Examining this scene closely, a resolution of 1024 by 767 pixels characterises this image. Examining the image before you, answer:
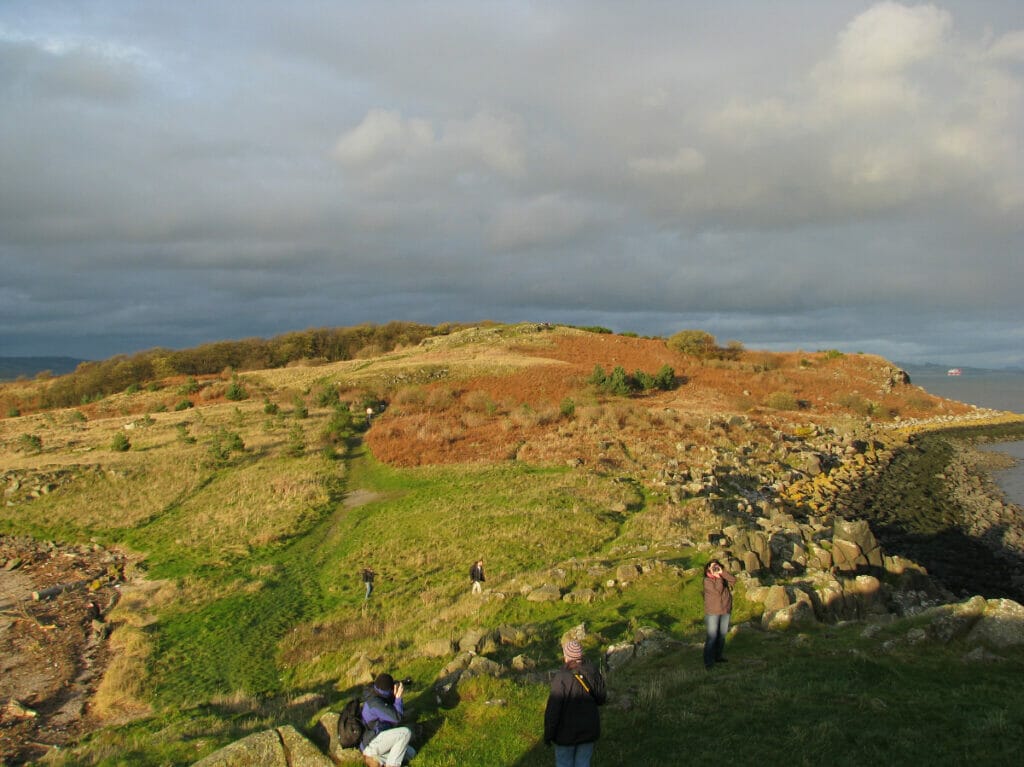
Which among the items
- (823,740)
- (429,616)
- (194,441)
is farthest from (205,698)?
(194,441)

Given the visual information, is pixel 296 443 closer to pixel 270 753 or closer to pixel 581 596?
pixel 581 596

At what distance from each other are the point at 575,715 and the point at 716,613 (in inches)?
196

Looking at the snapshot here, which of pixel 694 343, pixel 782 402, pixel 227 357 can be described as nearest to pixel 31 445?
pixel 227 357

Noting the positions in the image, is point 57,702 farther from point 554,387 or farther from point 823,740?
point 554,387

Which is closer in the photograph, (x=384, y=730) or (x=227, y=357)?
(x=384, y=730)

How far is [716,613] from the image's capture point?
11.7 metres

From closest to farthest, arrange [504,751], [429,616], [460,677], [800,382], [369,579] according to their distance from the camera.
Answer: [504,751] → [460,677] → [429,616] → [369,579] → [800,382]

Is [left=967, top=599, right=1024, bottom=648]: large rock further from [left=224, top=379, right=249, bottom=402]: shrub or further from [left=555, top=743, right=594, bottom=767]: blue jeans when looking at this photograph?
[left=224, top=379, right=249, bottom=402]: shrub

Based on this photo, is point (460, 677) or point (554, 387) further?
point (554, 387)

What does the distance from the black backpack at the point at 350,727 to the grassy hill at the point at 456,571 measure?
1.04m

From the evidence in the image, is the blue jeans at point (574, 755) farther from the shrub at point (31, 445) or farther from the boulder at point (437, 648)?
the shrub at point (31, 445)

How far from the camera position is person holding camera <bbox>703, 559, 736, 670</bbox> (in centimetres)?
1170

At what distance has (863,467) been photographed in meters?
43.8

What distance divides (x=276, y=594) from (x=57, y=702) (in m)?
7.09
